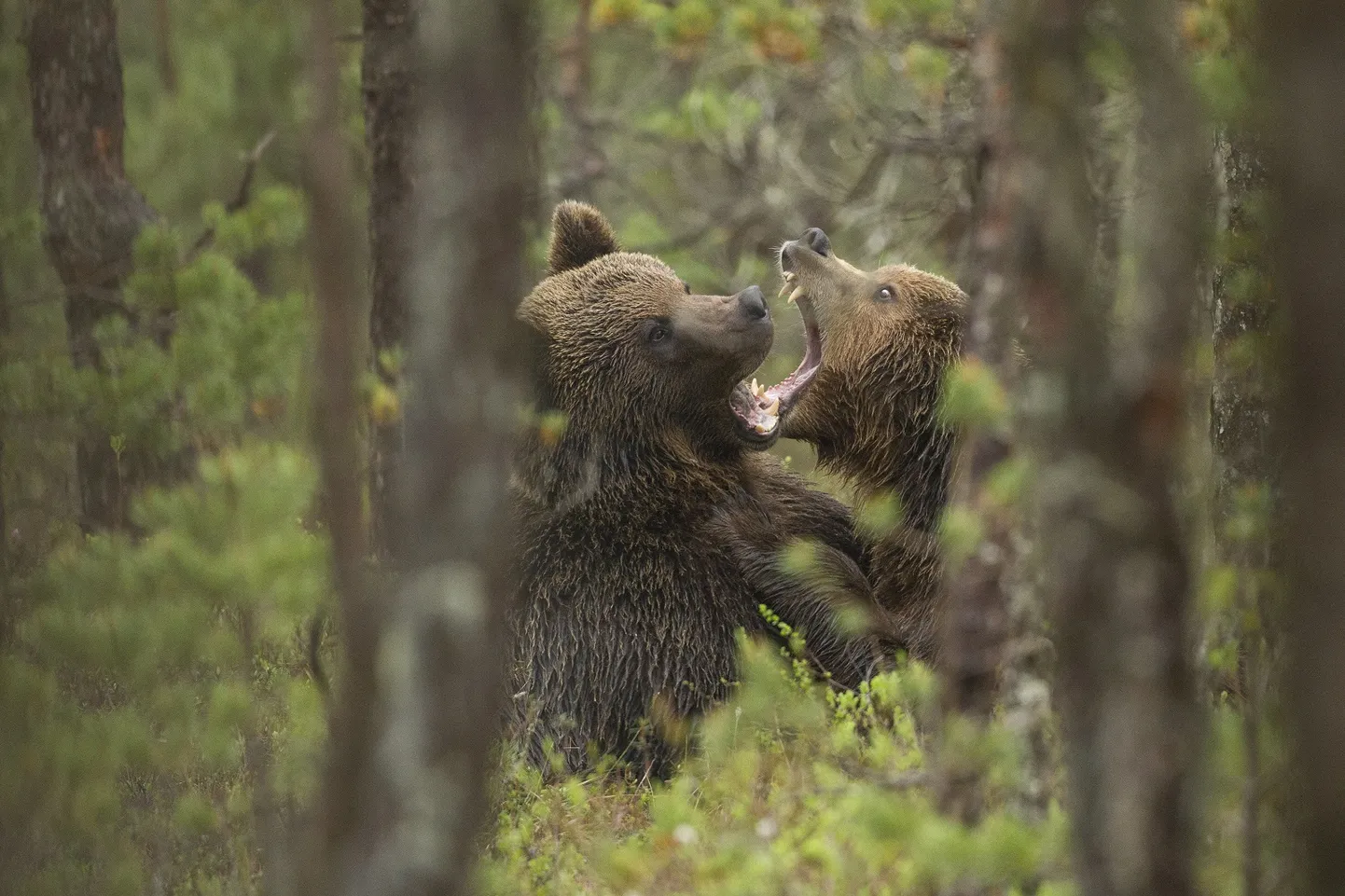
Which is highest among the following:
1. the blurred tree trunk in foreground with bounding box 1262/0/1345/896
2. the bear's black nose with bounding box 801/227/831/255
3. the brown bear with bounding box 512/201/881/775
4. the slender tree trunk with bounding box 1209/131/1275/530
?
the blurred tree trunk in foreground with bounding box 1262/0/1345/896

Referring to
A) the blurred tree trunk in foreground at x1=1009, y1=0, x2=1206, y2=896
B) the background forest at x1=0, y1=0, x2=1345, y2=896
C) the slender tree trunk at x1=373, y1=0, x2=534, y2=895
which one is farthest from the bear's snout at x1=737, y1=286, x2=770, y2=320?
the slender tree trunk at x1=373, y1=0, x2=534, y2=895

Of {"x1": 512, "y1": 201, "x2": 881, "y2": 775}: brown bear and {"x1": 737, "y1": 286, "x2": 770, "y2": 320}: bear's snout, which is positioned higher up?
{"x1": 737, "y1": 286, "x2": 770, "y2": 320}: bear's snout

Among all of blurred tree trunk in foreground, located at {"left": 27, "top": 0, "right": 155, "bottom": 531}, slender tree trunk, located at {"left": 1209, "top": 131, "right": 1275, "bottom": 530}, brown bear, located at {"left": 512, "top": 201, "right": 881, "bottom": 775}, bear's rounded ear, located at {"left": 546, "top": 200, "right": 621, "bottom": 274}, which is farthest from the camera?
blurred tree trunk in foreground, located at {"left": 27, "top": 0, "right": 155, "bottom": 531}

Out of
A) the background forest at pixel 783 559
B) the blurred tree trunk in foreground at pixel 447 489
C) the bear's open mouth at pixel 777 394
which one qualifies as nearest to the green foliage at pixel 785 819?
the background forest at pixel 783 559

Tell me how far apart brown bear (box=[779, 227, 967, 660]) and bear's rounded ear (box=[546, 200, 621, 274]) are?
83 centimetres

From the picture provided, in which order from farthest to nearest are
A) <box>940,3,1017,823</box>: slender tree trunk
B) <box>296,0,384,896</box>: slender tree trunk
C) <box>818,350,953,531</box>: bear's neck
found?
<box>818,350,953,531</box>: bear's neck < <box>940,3,1017,823</box>: slender tree trunk < <box>296,0,384,896</box>: slender tree trunk

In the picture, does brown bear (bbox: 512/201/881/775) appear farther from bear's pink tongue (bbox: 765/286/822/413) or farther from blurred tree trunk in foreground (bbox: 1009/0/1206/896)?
blurred tree trunk in foreground (bbox: 1009/0/1206/896)

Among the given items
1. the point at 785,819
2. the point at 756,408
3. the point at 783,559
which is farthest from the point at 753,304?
the point at 785,819

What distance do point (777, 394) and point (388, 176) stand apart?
6.58 feet

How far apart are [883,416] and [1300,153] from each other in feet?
13.8

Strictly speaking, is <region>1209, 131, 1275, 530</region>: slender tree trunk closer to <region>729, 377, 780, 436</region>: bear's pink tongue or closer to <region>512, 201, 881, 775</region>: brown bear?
<region>512, 201, 881, 775</region>: brown bear

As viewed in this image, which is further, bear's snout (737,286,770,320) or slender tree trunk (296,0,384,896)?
bear's snout (737,286,770,320)

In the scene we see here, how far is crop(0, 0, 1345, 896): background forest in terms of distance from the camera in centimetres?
272

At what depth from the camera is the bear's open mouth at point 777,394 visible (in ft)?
22.2
